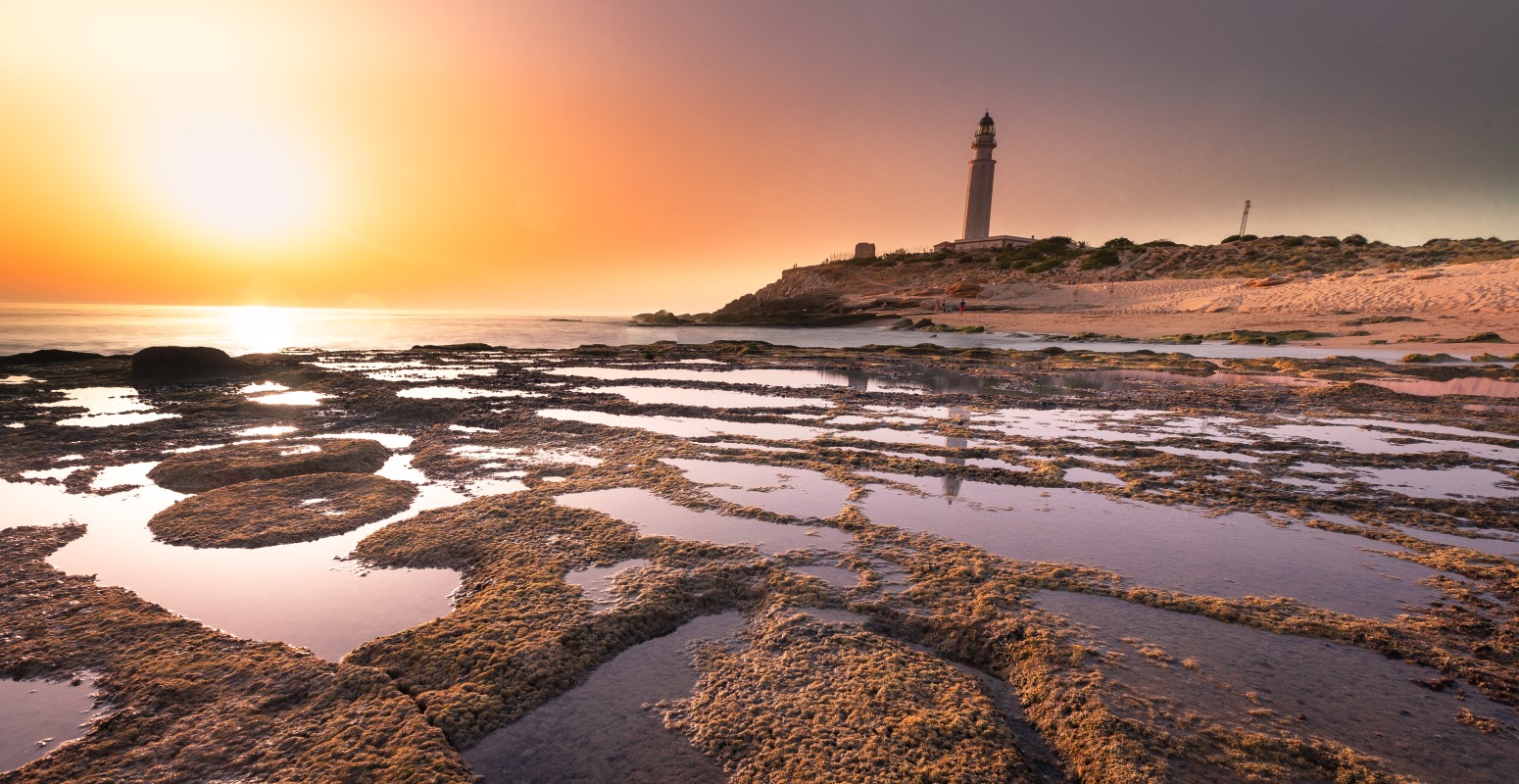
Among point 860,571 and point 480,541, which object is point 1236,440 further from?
point 480,541

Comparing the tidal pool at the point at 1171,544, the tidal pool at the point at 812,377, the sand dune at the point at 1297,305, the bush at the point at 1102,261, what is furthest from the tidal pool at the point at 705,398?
the bush at the point at 1102,261

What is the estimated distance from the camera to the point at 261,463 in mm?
5914

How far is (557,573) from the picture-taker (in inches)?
146

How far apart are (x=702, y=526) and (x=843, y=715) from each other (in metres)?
2.34

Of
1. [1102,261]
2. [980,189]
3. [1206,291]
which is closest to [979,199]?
[980,189]

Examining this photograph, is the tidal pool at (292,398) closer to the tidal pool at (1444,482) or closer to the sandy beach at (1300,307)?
the tidal pool at (1444,482)

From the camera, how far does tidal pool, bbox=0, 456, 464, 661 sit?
313 centimetres

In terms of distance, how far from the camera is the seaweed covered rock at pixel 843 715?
7.08 feet

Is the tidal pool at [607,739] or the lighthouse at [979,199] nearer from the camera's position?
the tidal pool at [607,739]

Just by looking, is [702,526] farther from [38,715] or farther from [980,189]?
[980,189]

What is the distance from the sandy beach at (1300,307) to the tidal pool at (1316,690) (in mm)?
25724

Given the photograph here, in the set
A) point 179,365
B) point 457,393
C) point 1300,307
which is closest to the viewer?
point 457,393

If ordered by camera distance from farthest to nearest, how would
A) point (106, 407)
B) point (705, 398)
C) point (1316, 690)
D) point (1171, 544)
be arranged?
point (705, 398) → point (106, 407) → point (1171, 544) → point (1316, 690)

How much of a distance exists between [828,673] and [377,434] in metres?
7.53
